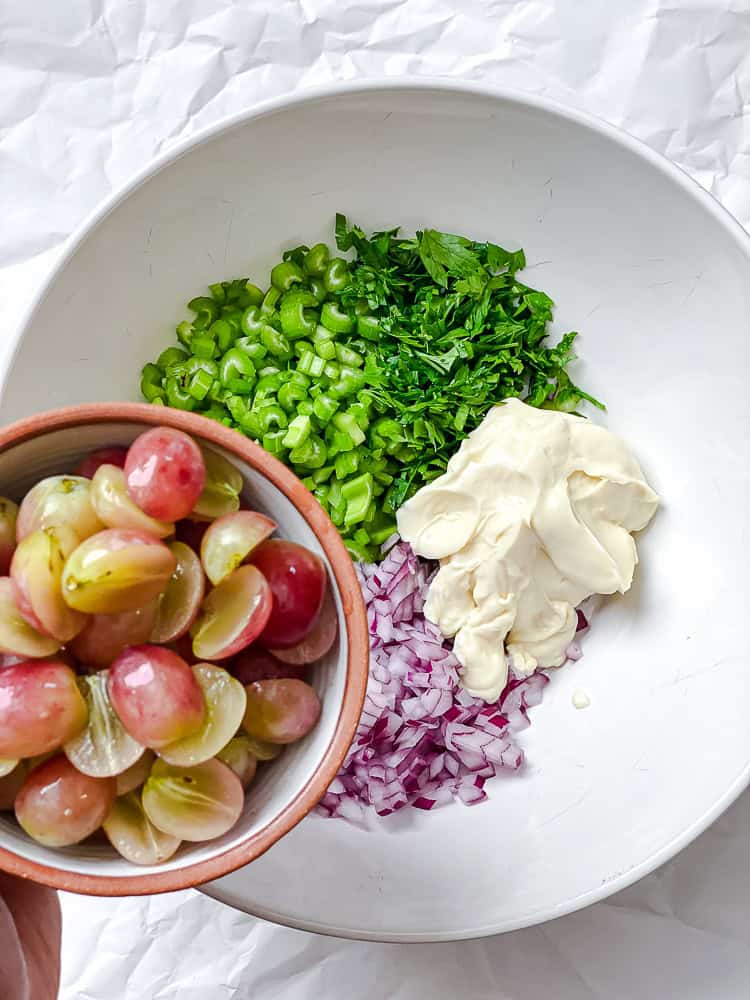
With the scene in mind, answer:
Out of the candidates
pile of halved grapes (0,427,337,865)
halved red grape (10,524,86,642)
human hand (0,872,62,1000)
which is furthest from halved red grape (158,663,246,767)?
human hand (0,872,62,1000)

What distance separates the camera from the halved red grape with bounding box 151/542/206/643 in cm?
84

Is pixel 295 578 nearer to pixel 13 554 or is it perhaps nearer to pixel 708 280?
pixel 13 554

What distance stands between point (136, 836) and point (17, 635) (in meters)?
0.21

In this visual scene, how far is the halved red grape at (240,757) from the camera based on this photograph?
0.88 meters

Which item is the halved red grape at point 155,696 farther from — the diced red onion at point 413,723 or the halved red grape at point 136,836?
the diced red onion at point 413,723

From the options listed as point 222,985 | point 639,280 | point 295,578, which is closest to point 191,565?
point 295,578

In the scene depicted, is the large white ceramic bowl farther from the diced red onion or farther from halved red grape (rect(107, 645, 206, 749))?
halved red grape (rect(107, 645, 206, 749))

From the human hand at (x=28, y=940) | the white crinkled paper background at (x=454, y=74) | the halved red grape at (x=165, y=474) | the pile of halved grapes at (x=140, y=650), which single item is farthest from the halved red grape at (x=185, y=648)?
the white crinkled paper background at (x=454, y=74)

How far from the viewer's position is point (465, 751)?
4.52ft

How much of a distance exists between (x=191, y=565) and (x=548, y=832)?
757 millimetres

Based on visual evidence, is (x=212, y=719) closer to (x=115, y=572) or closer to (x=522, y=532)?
(x=115, y=572)

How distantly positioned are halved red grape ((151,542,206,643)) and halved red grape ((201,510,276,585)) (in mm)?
12

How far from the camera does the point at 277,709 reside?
0.88 m

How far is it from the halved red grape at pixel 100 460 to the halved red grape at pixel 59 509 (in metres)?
0.06
